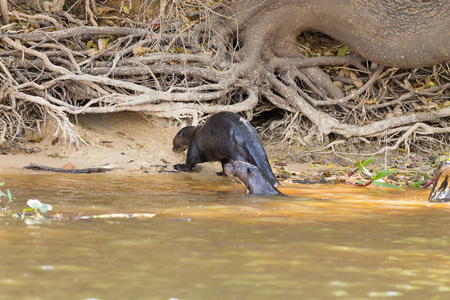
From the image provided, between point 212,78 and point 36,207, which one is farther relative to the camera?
point 212,78

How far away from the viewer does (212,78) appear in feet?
19.5

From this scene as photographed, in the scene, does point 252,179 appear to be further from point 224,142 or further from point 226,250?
point 226,250

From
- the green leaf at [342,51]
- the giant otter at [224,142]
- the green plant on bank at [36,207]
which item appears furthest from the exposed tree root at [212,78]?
the green plant on bank at [36,207]

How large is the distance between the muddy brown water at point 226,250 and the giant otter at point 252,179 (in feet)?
0.97

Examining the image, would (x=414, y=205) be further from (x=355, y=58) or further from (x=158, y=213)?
(x=355, y=58)

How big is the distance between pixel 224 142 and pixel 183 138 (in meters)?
0.95

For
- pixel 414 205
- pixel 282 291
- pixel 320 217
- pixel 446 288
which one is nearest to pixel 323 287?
pixel 282 291

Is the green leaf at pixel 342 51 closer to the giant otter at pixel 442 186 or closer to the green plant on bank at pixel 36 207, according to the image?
the giant otter at pixel 442 186

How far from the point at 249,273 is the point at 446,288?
1.69 ft

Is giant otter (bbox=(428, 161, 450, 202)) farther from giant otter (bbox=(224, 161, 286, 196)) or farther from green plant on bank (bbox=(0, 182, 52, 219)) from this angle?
green plant on bank (bbox=(0, 182, 52, 219))

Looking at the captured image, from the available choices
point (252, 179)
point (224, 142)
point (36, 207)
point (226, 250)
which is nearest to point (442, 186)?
point (252, 179)

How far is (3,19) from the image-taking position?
19.9ft

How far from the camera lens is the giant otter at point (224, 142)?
177 inches

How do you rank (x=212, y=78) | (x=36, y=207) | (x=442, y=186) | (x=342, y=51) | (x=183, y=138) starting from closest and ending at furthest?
(x=36, y=207) → (x=442, y=186) → (x=183, y=138) → (x=212, y=78) → (x=342, y=51)
